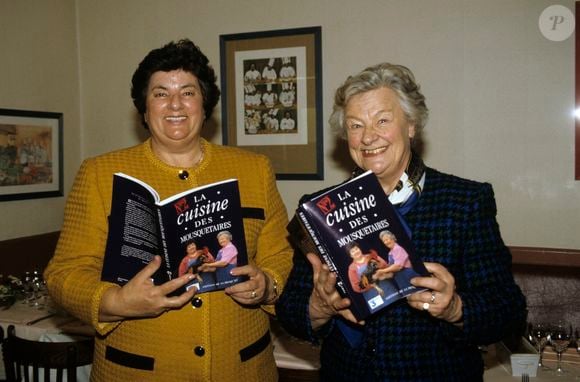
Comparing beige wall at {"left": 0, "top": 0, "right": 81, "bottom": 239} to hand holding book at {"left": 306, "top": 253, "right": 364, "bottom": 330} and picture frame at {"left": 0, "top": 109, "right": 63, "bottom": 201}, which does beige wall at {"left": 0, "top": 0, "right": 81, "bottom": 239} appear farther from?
hand holding book at {"left": 306, "top": 253, "right": 364, "bottom": 330}

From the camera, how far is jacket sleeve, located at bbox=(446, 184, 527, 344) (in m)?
1.43

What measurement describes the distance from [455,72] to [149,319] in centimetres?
248

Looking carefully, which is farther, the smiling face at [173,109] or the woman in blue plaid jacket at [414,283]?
the smiling face at [173,109]

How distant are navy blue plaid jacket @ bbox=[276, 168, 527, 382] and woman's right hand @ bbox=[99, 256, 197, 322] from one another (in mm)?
393

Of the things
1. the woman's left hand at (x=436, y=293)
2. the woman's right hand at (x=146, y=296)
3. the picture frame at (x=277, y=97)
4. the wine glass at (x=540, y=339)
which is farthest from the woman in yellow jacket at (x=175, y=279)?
the picture frame at (x=277, y=97)

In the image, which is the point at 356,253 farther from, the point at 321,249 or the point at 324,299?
the point at 324,299

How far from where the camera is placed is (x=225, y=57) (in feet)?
12.7

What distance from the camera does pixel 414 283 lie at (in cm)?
132

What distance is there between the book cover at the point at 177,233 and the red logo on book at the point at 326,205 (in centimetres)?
34

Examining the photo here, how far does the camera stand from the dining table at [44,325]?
2643 millimetres

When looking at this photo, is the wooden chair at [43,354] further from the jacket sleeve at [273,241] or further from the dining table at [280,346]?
the jacket sleeve at [273,241]

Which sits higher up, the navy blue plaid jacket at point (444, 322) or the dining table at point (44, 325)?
the navy blue plaid jacket at point (444, 322)

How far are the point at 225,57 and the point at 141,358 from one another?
2.63m

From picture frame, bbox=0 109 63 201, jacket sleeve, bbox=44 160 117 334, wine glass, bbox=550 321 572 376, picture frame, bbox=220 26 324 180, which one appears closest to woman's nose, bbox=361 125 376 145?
jacket sleeve, bbox=44 160 117 334
